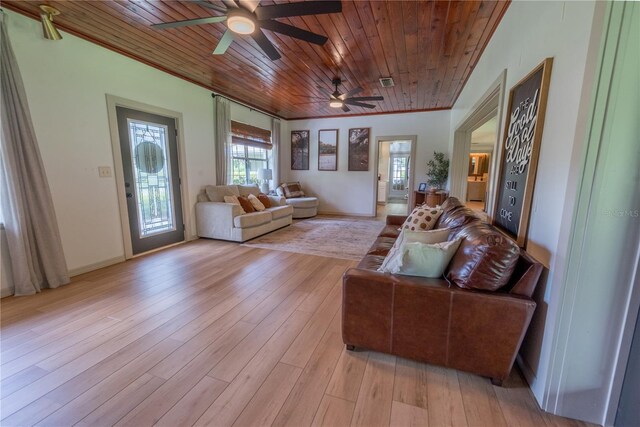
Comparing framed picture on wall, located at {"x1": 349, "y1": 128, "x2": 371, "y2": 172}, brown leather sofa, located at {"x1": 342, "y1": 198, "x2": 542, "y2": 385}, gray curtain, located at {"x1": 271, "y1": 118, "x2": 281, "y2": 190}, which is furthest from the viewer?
gray curtain, located at {"x1": 271, "y1": 118, "x2": 281, "y2": 190}

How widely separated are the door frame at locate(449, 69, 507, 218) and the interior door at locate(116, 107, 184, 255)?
4266 millimetres

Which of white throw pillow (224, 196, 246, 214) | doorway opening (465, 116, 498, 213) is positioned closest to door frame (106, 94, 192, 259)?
white throw pillow (224, 196, 246, 214)

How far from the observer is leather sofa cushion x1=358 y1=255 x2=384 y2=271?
6.86ft

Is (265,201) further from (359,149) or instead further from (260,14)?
(260,14)

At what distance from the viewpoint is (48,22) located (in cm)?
251

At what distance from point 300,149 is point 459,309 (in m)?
6.44

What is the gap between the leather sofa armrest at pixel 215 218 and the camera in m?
4.39

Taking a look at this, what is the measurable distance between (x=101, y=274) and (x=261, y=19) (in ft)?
10.5

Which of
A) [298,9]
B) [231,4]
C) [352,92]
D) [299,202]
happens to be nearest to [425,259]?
[298,9]

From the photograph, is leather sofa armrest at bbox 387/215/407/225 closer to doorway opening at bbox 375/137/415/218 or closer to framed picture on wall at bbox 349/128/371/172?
framed picture on wall at bbox 349/128/371/172

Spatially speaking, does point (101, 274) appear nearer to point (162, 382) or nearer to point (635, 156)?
point (162, 382)

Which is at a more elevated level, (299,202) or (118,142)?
(118,142)

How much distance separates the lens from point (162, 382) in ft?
4.99

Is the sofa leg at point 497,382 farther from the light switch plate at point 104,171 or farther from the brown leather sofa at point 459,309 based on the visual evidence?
the light switch plate at point 104,171
